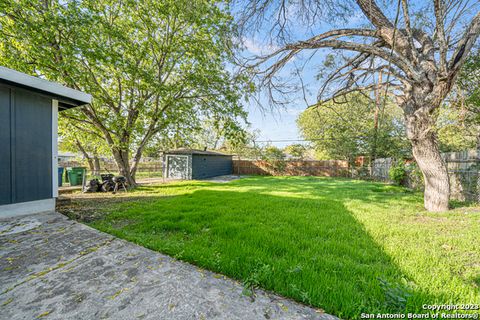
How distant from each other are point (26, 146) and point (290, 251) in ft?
15.6

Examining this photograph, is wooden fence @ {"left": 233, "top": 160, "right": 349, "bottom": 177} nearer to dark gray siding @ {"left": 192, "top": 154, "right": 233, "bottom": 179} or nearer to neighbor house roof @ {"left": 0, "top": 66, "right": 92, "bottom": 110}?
dark gray siding @ {"left": 192, "top": 154, "right": 233, "bottom": 179}

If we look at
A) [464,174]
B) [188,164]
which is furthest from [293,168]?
[464,174]

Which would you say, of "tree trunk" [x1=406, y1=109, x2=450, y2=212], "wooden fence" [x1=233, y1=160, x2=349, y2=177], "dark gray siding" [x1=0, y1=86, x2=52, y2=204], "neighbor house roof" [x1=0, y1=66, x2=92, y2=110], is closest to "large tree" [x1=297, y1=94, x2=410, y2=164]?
"wooden fence" [x1=233, y1=160, x2=349, y2=177]

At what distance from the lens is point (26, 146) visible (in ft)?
10.8

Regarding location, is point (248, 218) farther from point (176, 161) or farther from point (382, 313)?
point (176, 161)

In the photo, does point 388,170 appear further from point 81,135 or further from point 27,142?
point 81,135

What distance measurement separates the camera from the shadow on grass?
145 cm

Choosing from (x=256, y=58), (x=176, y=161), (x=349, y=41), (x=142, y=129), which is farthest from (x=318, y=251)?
(x=176, y=161)

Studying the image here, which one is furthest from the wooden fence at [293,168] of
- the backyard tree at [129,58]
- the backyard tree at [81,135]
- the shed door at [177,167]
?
the backyard tree at [81,135]

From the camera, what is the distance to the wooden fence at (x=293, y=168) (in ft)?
50.9

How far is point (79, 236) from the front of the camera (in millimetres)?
2510

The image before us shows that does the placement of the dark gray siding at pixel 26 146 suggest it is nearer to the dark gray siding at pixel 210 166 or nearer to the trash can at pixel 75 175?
the trash can at pixel 75 175

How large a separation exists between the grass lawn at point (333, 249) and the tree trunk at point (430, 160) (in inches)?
15.4

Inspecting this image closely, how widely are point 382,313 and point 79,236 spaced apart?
3.40m
